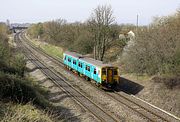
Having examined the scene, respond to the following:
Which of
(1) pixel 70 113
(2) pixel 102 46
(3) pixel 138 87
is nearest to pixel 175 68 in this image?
(3) pixel 138 87

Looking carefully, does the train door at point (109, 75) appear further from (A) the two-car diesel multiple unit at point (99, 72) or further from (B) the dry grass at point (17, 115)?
(B) the dry grass at point (17, 115)

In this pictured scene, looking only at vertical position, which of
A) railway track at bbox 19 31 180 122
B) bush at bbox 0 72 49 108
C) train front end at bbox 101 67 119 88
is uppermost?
bush at bbox 0 72 49 108

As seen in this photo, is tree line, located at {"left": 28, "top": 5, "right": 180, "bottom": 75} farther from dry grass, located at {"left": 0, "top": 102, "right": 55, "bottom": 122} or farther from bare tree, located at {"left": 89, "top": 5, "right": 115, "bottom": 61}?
dry grass, located at {"left": 0, "top": 102, "right": 55, "bottom": 122}

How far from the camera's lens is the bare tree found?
41.4 metres

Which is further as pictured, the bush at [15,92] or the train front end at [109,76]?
the train front end at [109,76]

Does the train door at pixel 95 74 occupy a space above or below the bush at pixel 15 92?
below

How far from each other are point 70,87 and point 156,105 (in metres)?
8.64

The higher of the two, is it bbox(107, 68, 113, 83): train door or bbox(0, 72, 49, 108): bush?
bbox(0, 72, 49, 108): bush

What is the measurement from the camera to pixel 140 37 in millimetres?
30578

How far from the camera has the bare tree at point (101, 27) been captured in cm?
4138

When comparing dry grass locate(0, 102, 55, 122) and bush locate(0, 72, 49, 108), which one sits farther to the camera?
bush locate(0, 72, 49, 108)

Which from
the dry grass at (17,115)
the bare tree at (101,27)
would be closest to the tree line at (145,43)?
the bare tree at (101,27)

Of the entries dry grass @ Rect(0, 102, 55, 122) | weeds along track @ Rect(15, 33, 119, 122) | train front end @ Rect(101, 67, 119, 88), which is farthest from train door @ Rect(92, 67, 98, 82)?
dry grass @ Rect(0, 102, 55, 122)

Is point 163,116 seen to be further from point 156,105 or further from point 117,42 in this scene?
point 117,42
